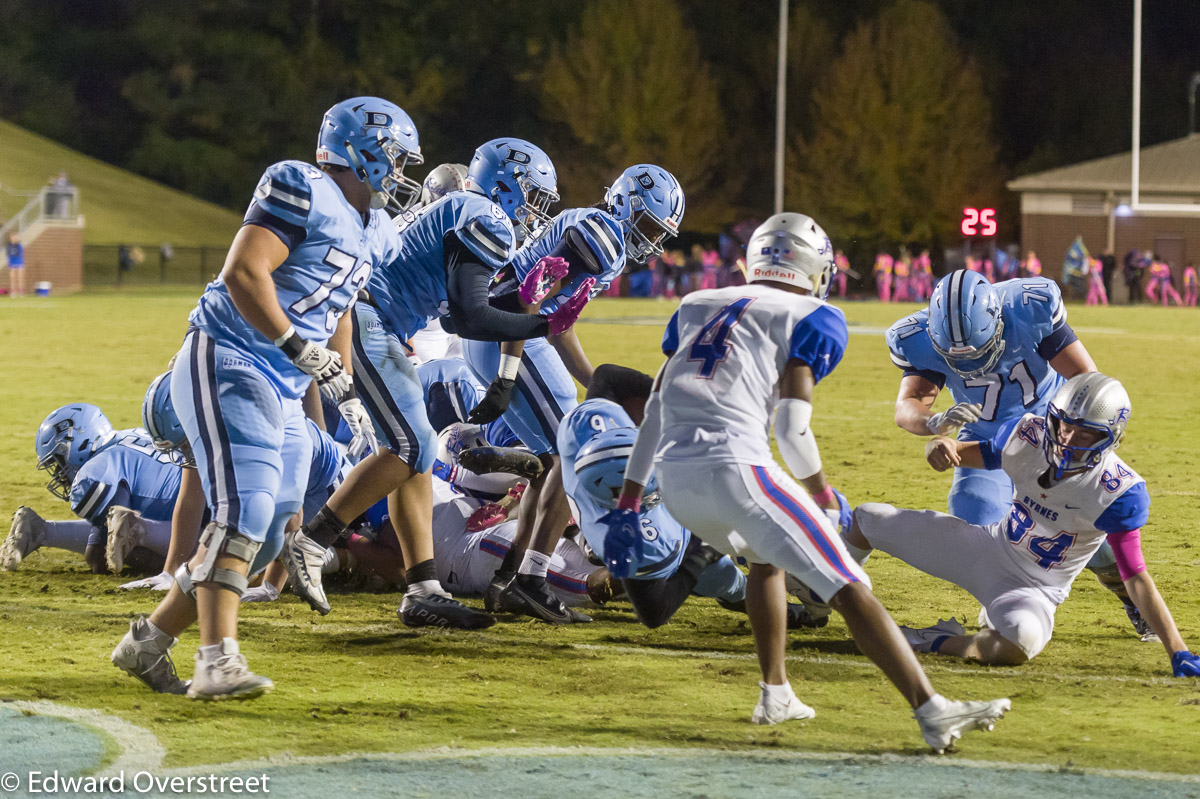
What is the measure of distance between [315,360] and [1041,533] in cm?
259

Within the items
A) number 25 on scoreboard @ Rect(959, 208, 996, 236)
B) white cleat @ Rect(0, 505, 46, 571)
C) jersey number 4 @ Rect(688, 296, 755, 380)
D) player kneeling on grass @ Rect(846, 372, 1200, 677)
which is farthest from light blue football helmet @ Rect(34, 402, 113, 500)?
number 25 on scoreboard @ Rect(959, 208, 996, 236)

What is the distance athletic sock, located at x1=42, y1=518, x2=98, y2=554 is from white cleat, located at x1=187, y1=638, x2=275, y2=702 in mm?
2579

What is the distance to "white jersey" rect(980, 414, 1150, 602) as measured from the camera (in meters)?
5.09

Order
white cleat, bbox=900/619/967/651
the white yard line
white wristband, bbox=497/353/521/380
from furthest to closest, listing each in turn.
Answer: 1. white wristband, bbox=497/353/521/380
2. white cleat, bbox=900/619/967/651
3. the white yard line

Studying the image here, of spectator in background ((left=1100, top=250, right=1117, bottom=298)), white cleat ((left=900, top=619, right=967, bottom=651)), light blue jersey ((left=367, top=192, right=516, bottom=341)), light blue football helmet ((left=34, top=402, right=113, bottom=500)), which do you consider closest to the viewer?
white cleat ((left=900, top=619, right=967, bottom=651))

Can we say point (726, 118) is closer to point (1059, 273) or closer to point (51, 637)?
point (1059, 273)

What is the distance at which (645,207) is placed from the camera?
6.75 m

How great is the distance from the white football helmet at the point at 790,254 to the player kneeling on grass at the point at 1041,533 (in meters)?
1.12

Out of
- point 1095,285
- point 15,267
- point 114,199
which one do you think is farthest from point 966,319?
point 114,199

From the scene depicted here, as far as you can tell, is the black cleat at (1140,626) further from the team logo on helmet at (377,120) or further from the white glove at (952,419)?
the team logo on helmet at (377,120)

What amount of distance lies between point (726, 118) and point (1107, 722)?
1935 inches

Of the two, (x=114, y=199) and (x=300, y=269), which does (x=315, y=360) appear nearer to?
(x=300, y=269)

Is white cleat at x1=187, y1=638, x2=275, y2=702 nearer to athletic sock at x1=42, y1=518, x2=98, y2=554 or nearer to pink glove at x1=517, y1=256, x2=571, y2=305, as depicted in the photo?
pink glove at x1=517, y1=256, x2=571, y2=305

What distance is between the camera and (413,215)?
20.5 ft
